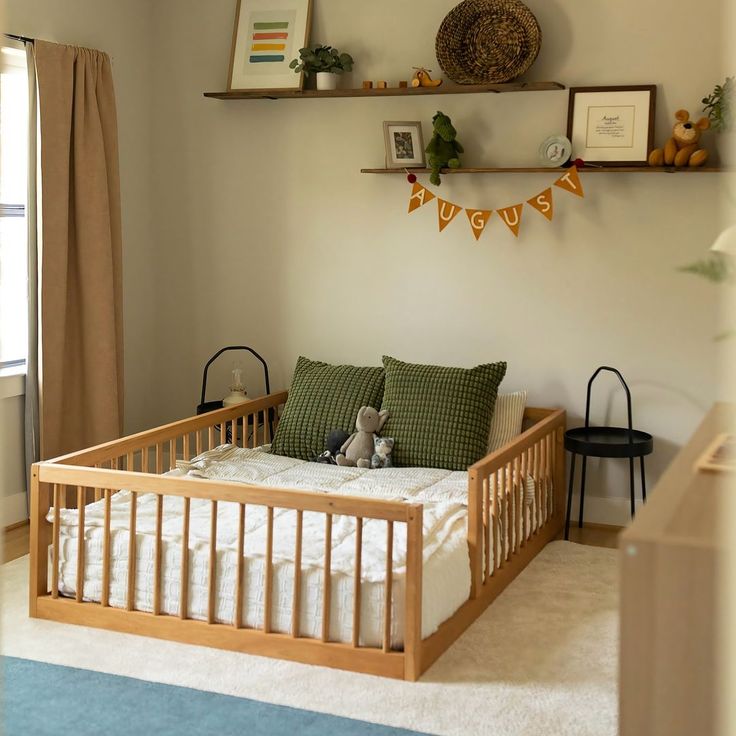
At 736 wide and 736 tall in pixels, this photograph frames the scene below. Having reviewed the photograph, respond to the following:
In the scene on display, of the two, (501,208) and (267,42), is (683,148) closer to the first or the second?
(501,208)

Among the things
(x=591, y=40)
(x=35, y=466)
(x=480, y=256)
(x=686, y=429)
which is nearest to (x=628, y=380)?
(x=686, y=429)

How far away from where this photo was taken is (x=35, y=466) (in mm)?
3020

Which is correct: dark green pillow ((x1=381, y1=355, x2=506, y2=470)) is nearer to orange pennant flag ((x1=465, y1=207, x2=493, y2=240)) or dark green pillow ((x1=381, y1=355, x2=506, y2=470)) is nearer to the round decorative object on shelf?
orange pennant flag ((x1=465, y1=207, x2=493, y2=240))

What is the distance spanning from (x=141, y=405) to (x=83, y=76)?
5.00 feet

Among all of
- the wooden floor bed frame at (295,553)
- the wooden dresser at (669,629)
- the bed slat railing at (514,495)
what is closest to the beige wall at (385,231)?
the bed slat railing at (514,495)

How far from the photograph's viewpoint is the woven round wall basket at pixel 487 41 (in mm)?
3859

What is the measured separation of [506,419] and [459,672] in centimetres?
146

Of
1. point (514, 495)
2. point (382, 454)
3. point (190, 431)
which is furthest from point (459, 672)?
point (190, 431)

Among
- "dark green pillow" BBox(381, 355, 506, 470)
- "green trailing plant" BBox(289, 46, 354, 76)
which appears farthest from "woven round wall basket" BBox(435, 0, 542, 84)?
"dark green pillow" BBox(381, 355, 506, 470)

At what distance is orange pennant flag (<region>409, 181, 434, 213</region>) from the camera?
4.14m

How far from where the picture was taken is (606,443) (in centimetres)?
370

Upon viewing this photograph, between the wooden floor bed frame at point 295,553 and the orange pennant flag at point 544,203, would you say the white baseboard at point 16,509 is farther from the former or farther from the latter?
the orange pennant flag at point 544,203

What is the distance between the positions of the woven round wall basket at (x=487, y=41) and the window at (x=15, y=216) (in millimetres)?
1646

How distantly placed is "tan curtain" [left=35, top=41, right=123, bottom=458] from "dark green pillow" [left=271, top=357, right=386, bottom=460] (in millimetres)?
736
